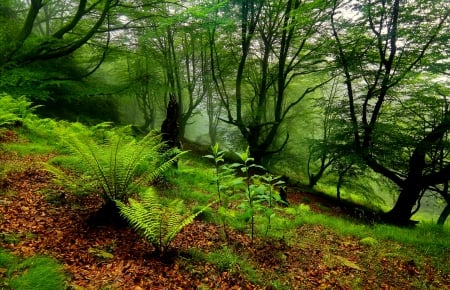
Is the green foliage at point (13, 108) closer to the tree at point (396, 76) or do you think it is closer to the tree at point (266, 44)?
the tree at point (266, 44)

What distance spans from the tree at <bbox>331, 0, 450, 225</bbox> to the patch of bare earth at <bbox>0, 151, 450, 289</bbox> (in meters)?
5.74

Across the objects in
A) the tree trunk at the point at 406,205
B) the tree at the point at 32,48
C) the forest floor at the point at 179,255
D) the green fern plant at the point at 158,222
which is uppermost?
the tree at the point at 32,48

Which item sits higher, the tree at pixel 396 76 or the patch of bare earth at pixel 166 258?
the tree at pixel 396 76

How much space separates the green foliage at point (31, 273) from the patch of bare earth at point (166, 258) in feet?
0.39

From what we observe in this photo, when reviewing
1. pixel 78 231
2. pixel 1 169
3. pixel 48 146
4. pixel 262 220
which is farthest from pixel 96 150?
pixel 48 146

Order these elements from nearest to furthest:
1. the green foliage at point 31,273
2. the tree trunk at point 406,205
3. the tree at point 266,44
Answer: the green foliage at point 31,273
the tree trunk at point 406,205
the tree at point 266,44

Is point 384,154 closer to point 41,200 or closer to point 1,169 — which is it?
point 41,200

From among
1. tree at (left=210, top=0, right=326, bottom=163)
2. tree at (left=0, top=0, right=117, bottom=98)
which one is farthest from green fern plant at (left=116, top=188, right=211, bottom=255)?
tree at (left=0, top=0, right=117, bottom=98)

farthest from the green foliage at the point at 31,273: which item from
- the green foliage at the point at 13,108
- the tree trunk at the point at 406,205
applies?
the tree trunk at the point at 406,205

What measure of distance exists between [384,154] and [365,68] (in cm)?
317

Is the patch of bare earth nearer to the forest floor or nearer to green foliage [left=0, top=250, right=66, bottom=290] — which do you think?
the forest floor

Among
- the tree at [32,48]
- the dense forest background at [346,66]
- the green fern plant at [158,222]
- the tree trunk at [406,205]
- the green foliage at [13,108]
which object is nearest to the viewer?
the green fern plant at [158,222]

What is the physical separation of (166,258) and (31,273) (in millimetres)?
1337

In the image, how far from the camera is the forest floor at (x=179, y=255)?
3098mm
